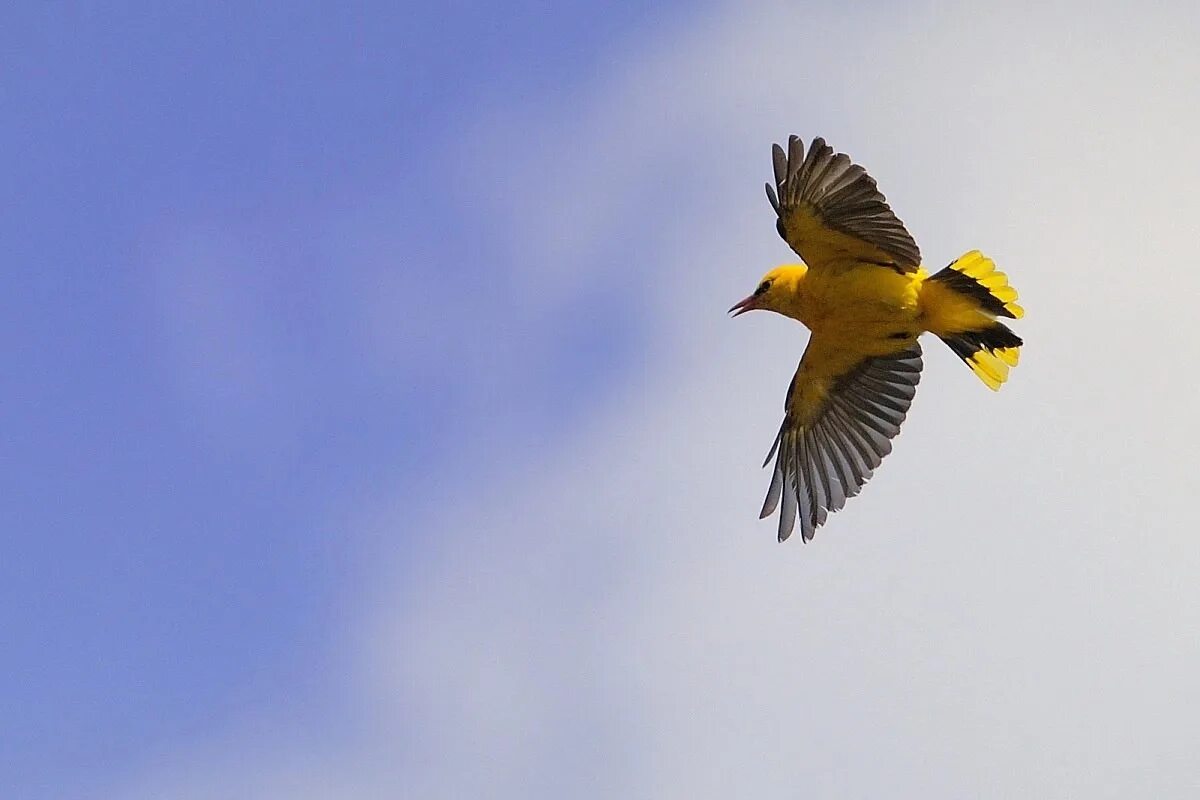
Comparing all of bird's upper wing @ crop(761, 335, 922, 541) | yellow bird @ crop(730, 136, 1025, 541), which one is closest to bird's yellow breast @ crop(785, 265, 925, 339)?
yellow bird @ crop(730, 136, 1025, 541)

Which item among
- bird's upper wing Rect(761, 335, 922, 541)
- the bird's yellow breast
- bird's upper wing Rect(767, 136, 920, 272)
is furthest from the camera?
bird's upper wing Rect(761, 335, 922, 541)

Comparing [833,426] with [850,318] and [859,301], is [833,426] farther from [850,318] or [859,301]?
[859,301]

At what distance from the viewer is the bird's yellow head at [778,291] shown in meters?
11.5

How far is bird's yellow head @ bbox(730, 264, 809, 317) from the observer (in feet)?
37.6

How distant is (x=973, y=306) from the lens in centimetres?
1102

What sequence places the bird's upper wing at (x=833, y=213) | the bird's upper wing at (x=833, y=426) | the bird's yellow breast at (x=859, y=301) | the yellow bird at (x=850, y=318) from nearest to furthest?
the bird's upper wing at (x=833, y=213) < the yellow bird at (x=850, y=318) < the bird's yellow breast at (x=859, y=301) < the bird's upper wing at (x=833, y=426)

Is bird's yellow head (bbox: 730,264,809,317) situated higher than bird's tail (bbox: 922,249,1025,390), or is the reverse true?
bird's yellow head (bbox: 730,264,809,317)

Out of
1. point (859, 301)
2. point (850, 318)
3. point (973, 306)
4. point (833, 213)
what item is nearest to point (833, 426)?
point (850, 318)

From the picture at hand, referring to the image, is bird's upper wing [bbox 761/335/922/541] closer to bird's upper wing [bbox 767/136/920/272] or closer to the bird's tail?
the bird's tail

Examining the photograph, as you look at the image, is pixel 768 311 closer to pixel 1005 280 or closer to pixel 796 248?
pixel 796 248

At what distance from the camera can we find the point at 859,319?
452 inches

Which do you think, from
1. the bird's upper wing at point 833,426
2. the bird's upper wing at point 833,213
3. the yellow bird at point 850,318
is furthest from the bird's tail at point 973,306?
the bird's upper wing at point 833,426

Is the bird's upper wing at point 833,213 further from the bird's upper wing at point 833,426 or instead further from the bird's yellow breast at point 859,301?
the bird's upper wing at point 833,426

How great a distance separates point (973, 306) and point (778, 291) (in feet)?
4.31
